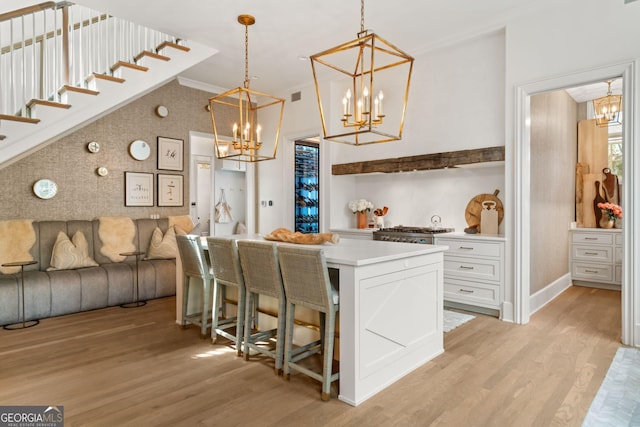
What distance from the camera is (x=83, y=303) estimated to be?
4.15 m

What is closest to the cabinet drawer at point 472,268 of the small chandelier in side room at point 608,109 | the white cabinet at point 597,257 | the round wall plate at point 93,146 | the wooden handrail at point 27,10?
the white cabinet at point 597,257

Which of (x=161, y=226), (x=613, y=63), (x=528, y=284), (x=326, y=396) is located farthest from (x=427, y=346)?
(x=161, y=226)

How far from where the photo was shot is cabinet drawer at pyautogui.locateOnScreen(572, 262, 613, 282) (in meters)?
5.16

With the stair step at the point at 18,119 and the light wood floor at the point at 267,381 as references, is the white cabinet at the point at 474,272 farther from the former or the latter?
the stair step at the point at 18,119

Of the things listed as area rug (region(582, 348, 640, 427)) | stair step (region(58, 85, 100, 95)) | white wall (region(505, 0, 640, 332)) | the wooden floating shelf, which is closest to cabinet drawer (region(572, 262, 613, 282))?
white wall (region(505, 0, 640, 332))

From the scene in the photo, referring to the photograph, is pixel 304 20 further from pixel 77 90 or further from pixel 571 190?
pixel 571 190

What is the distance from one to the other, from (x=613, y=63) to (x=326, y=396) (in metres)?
3.48

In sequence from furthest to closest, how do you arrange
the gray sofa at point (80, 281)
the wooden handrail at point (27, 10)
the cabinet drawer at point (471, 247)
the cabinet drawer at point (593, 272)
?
the cabinet drawer at point (593, 272) < the cabinet drawer at point (471, 247) < the gray sofa at point (80, 281) < the wooden handrail at point (27, 10)

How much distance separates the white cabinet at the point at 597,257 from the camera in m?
5.11

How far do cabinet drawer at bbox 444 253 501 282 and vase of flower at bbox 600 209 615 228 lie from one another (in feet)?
8.53

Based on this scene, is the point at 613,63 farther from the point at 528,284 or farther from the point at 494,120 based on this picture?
the point at 528,284

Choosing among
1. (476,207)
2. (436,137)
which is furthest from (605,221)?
(436,137)

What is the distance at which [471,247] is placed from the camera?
13.4ft

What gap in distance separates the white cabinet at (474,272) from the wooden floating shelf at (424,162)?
0.84 meters
